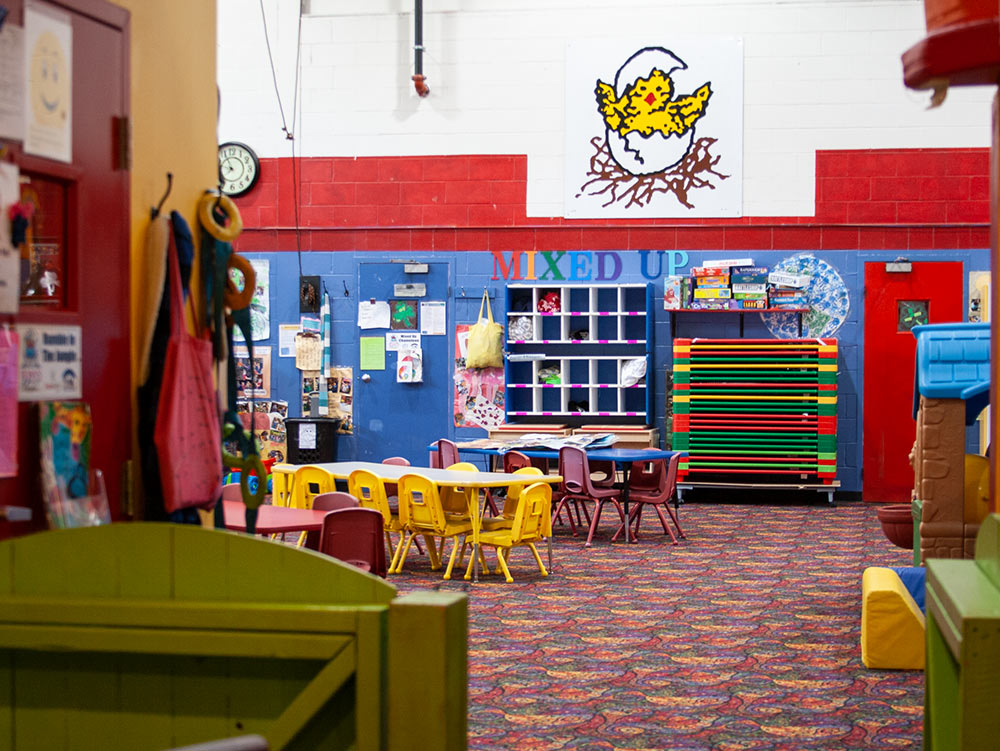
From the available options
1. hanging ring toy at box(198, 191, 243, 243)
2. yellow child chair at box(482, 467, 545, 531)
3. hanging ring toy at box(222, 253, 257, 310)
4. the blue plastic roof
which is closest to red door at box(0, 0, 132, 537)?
hanging ring toy at box(198, 191, 243, 243)

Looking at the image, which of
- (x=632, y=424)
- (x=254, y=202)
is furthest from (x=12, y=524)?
(x=254, y=202)

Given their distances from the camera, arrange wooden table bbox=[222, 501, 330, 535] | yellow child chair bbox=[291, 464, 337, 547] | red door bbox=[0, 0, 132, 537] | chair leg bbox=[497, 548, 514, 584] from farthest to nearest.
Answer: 1. yellow child chair bbox=[291, 464, 337, 547]
2. chair leg bbox=[497, 548, 514, 584]
3. wooden table bbox=[222, 501, 330, 535]
4. red door bbox=[0, 0, 132, 537]

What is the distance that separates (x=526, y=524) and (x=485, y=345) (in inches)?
184

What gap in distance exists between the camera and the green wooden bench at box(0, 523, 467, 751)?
1.71 metres

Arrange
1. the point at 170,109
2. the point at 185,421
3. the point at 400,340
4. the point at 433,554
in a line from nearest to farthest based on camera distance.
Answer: the point at 185,421, the point at 170,109, the point at 433,554, the point at 400,340

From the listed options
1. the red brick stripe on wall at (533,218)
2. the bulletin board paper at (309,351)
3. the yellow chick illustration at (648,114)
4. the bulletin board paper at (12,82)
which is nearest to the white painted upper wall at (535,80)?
the red brick stripe on wall at (533,218)

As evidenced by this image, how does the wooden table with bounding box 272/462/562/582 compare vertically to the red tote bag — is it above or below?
below

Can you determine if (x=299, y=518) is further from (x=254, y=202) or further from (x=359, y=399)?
(x=254, y=202)

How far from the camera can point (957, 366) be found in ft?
17.7

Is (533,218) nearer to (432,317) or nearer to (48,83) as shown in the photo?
(432,317)

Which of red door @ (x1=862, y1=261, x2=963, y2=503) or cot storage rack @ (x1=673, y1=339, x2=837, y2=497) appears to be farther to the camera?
red door @ (x1=862, y1=261, x2=963, y2=503)

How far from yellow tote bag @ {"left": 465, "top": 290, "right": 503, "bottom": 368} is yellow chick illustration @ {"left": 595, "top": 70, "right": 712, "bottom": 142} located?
2.41 metres

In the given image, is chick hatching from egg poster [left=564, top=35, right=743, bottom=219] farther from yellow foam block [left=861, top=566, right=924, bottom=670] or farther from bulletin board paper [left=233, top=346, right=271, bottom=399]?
yellow foam block [left=861, top=566, right=924, bottom=670]

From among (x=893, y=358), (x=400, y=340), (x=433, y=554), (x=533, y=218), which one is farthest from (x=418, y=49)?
(x=433, y=554)
